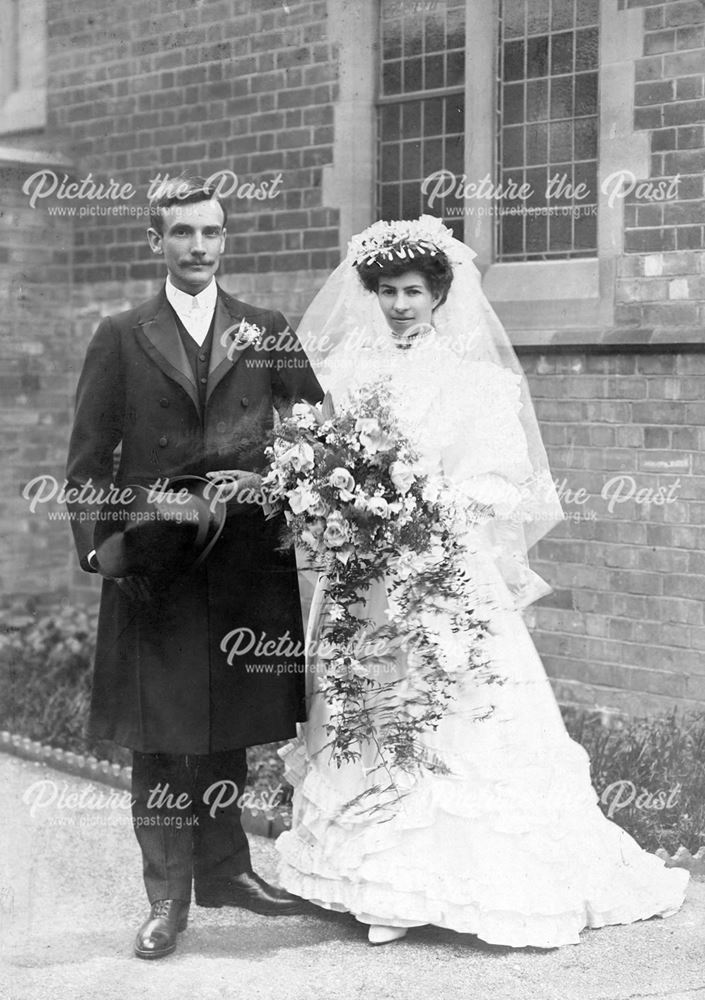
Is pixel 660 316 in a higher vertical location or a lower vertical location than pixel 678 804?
higher

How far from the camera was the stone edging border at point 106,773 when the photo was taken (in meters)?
4.61

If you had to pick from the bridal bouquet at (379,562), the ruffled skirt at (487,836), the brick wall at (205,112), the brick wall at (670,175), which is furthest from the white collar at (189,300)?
the brick wall at (205,112)

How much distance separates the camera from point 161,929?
3.87 m

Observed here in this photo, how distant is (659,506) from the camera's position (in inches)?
236

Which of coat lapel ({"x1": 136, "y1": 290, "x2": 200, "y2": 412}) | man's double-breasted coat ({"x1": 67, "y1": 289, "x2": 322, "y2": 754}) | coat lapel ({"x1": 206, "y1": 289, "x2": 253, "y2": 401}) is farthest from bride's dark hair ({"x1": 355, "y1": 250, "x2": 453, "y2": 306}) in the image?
coat lapel ({"x1": 136, "y1": 290, "x2": 200, "y2": 412})

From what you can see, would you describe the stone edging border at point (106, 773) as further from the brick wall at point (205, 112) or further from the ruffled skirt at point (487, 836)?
the brick wall at point (205, 112)

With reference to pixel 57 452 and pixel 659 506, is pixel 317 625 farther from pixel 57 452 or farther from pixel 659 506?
pixel 57 452

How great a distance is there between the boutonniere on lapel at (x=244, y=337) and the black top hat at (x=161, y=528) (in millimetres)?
465

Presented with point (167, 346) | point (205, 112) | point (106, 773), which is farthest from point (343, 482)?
point (205, 112)

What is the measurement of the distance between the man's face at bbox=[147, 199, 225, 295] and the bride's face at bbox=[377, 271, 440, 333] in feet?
2.01

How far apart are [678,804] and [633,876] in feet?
3.36

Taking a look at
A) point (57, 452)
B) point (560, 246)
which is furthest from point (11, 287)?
point (560, 246)

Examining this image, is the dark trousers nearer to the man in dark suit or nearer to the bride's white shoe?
the man in dark suit

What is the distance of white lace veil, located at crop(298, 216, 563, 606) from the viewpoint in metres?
4.20
